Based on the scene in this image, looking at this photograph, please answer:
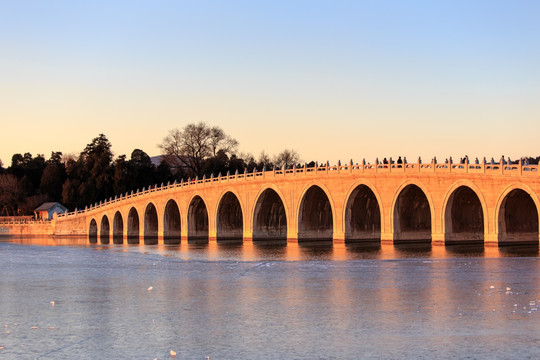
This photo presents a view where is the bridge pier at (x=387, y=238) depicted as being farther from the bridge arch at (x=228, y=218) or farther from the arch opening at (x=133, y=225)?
the arch opening at (x=133, y=225)

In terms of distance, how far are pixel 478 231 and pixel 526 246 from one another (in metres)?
6.85

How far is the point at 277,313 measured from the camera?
56.6 ft

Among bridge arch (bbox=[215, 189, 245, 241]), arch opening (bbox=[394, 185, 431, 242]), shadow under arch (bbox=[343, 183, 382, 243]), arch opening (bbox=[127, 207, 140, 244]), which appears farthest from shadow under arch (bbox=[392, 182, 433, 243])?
arch opening (bbox=[127, 207, 140, 244])

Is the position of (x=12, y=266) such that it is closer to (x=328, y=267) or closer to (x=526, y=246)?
(x=328, y=267)

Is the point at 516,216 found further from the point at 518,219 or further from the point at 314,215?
the point at 314,215

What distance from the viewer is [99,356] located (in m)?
12.8

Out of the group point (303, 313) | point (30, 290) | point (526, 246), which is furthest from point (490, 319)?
point (526, 246)

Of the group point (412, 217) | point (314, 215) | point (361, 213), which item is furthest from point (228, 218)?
point (412, 217)

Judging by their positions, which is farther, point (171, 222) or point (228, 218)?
point (171, 222)

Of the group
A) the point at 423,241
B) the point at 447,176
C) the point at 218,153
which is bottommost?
the point at 423,241

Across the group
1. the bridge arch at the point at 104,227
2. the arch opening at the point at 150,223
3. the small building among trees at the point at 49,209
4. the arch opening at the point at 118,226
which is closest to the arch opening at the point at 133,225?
the arch opening at the point at 118,226

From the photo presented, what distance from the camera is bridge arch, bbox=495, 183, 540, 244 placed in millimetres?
42938

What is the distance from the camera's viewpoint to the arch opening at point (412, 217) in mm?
50781

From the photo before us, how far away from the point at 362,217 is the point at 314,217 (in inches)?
207
